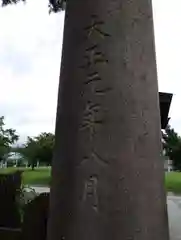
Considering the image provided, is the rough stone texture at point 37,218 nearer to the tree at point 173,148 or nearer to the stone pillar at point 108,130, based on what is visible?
the stone pillar at point 108,130

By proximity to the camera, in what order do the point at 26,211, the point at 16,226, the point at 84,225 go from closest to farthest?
the point at 84,225 < the point at 26,211 < the point at 16,226

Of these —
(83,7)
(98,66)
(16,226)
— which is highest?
(83,7)

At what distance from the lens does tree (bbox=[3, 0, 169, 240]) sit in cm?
249

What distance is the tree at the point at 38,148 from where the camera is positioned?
3903 cm

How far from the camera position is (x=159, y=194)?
2.57 metres

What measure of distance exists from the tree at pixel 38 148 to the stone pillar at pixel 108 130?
35.6 m

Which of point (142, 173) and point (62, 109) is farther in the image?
point (62, 109)

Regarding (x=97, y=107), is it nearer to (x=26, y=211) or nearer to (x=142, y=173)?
(x=142, y=173)

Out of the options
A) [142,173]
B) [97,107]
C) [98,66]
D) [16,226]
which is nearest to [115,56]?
[98,66]

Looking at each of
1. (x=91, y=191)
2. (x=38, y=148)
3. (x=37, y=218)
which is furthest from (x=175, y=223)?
(x=38, y=148)

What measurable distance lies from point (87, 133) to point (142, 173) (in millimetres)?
399

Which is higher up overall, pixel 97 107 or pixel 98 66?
pixel 98 66

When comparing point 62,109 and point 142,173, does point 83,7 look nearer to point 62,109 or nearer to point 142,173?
point 62,109

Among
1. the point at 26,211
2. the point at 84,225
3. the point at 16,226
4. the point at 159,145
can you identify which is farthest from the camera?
the point at 16,226
